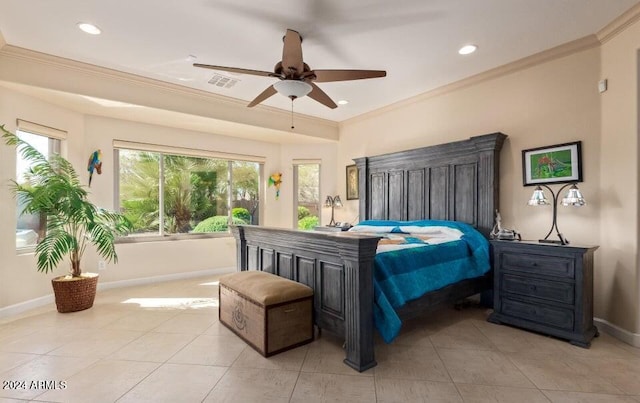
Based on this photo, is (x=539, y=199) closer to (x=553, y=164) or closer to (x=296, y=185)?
(x=553, y=164)

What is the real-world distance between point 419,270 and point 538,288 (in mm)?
1164

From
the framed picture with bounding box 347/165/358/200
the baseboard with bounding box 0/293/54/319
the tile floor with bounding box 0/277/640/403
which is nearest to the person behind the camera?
the tile floor with bounding box 0/277/640/403

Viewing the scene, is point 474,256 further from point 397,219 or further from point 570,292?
point 397,219

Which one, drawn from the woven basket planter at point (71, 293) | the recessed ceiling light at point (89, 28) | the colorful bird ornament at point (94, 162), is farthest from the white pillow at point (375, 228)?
the colorful bird ornament at point (94, 162)

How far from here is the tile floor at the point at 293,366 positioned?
1.81 m

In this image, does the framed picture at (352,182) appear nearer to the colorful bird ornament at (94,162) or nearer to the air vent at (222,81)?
the air vent at (222,81)

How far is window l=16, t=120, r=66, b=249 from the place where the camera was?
3.32 m

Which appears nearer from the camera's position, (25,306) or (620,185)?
(620,185)

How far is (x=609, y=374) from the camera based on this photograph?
2027 millimetres

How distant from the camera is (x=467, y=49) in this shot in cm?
303

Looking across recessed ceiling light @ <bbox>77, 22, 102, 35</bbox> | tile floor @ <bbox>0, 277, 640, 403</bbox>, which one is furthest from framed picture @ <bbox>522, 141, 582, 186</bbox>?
recessed ceiling light @ <bbox>77, 22, 102, 35</bbox>

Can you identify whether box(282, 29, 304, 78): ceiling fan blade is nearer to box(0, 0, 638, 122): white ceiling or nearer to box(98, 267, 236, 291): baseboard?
box(0, 0, 638, 122): white ceiling

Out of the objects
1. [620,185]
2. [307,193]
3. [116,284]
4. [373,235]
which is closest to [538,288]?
[620,185]

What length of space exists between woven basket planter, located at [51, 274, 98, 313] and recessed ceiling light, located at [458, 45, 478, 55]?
4.72 metres
